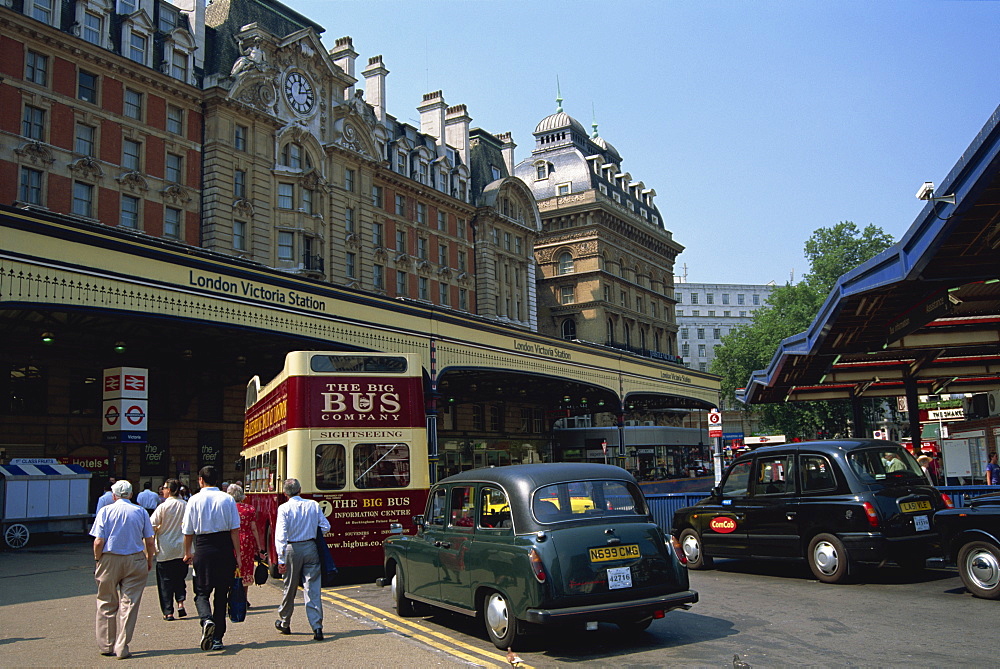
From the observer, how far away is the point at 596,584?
8078 millimetres

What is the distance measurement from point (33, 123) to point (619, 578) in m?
29.6

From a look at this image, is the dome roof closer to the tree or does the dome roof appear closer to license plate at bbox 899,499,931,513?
the tree

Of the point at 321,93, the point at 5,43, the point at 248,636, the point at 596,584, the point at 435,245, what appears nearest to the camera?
the point at 596,584

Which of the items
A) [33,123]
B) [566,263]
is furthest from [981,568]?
[566,263]

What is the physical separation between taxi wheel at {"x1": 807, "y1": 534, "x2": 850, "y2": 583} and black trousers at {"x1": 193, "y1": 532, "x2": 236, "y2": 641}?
8.04m

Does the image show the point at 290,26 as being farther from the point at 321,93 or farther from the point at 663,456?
the point at 663,456

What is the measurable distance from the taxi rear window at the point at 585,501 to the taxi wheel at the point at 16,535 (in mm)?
18810

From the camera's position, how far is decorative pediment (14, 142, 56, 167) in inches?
1152

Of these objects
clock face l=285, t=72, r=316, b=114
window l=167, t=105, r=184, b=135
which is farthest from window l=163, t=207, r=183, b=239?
clock face l=285, t=72, r=316, b=114

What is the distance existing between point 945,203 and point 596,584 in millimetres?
7655

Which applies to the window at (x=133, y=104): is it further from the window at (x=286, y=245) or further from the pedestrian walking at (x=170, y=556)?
the pedestrian walking at (x=170, y=556)

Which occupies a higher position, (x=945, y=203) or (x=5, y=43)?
(x=5, y=43)

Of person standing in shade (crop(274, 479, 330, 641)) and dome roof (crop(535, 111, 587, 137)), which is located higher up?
dome roof (crop(535, 111, 587, 137))

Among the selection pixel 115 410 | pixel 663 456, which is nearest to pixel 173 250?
pixel 115 410
